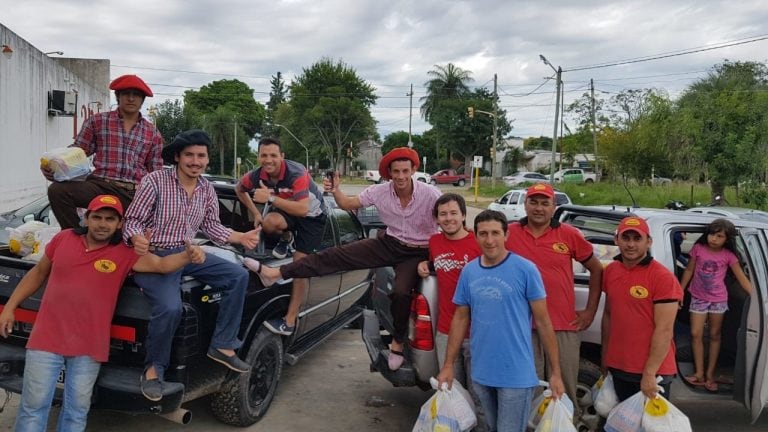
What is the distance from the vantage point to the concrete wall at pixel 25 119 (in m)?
11.8

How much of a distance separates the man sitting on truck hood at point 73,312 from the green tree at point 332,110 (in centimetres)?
5695

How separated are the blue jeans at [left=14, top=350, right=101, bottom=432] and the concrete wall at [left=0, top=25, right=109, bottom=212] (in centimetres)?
993

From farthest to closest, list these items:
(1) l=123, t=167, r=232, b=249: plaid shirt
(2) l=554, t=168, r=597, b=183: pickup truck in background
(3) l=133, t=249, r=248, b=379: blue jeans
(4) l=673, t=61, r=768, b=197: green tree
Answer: (2) l=554, t=168, r=597, b=183: pickup truck in background, (4) l=673, t=61, r=768, b=197: green tree, (1) l=123, t=167, r=232, b=249: plaid shirt, (3) l=133, t=249, r=248, b=379: blue jeans

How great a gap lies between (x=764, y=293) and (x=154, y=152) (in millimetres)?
4465

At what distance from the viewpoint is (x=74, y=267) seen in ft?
10.6

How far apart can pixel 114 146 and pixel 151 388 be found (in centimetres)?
201

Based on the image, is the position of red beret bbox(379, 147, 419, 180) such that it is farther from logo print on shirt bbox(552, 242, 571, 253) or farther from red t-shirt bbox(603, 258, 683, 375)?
red t-shirt bbox(603, 258, 683, 375)

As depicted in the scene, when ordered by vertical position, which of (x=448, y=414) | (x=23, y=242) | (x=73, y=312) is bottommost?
(x=448, y=414)

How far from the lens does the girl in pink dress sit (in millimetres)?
4336

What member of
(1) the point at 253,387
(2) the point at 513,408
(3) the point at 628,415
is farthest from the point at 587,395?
(1) the point at 253,387

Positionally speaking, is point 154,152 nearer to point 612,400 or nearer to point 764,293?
point 612,400

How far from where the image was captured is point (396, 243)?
170 inches

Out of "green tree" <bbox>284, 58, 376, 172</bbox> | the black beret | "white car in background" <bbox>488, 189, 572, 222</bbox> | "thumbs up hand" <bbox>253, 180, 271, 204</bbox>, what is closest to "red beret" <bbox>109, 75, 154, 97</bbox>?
the black beret

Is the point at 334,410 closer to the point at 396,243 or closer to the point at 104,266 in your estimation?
the point at 396,243
